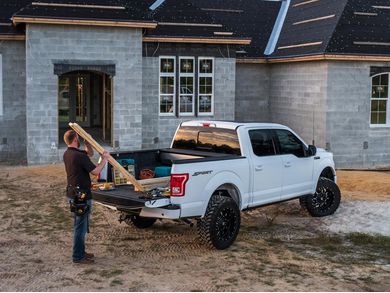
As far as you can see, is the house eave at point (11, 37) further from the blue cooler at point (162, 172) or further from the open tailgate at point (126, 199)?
the open tailgate at point (126, 199)

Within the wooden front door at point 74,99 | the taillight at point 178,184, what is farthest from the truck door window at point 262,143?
the wooden front door at point 74,99

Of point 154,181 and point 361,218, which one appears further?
Answer: point 361,218

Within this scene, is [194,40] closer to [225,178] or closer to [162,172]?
[162,172]

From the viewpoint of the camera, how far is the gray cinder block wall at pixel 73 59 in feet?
55.8

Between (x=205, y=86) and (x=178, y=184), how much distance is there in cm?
1174

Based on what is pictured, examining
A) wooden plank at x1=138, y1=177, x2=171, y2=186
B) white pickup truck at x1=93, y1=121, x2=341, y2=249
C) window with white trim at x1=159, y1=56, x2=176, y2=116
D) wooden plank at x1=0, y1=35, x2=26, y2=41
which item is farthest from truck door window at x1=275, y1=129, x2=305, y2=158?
wooden plank at x1=0, y1=35, x2=26, y2=41

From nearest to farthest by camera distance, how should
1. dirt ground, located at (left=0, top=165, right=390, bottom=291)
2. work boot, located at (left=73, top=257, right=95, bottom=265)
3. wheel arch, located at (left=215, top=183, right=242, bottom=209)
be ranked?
dirt ground, located at (left=0, top=165, right=390, bottom=291) → work boot, located at (left=73, top=257, right=95, bottom=265) → wheel arch, located at (left=215, top=183, right=242, bottom=209)

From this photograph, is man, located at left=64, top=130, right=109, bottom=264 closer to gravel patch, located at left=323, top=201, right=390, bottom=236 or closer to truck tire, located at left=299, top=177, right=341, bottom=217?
gravel patch, located at left=323, top=201, right=390, bottom=236

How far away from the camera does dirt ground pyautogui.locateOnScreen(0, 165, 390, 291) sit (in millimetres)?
7336

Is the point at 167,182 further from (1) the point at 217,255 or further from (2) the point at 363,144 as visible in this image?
(2) the point at 363,144

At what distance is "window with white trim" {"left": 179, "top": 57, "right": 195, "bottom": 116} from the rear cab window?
9.00 metres

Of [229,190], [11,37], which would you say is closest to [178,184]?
[229,190]

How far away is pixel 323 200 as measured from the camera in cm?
1148

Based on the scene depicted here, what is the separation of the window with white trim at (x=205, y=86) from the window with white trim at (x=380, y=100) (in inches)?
209
